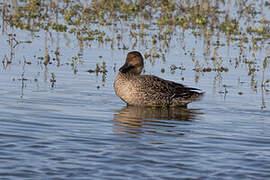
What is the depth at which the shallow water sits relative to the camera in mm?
7898

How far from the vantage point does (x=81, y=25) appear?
22.5 metres

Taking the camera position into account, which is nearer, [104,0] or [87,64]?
[87,64]

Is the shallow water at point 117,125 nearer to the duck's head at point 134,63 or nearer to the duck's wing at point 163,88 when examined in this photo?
the duck's wing at point 163,88

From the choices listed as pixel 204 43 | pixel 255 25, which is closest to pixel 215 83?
pixel 204 43

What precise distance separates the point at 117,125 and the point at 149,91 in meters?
2.40

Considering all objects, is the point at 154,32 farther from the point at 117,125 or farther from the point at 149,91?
the point at 117,125

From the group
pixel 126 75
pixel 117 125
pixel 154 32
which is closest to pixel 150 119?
pixel 117 125

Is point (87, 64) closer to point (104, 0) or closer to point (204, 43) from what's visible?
point (204, 43)

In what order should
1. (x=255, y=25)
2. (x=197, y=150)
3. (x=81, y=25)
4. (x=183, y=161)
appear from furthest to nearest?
(x=255, y=25), (x=81, y=25), (x=197, y=150), (x=183, y=161)

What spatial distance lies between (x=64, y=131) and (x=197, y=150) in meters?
2.10

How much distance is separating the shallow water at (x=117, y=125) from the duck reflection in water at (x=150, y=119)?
0.02 meters

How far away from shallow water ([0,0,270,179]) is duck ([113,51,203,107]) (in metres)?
0.21

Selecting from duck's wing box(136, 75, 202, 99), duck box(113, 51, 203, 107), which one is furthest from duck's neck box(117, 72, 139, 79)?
duck's wing box(136, 75, 202, 99)

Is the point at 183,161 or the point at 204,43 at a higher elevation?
the point at 204,43
